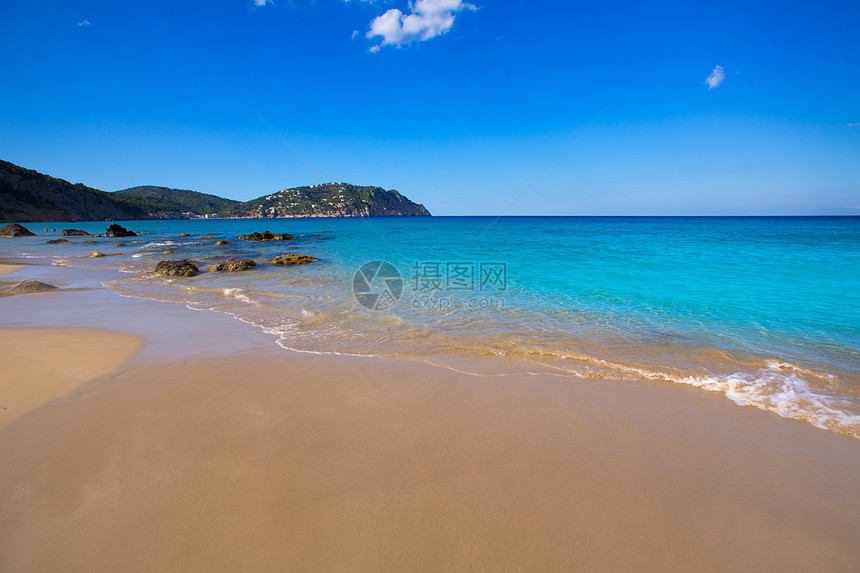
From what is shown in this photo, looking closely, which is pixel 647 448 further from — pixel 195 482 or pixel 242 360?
pixel 242 360

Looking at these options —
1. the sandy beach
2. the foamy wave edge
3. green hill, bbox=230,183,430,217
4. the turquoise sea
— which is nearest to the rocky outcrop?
the turquoise sea

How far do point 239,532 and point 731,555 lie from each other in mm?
3219

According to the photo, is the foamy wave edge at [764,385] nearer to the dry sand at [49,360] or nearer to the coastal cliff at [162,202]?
the dry sand at [49,360]

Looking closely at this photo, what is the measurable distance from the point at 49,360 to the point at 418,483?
19.9ft

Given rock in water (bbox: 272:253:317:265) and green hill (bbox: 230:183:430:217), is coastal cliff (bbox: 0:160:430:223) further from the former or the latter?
rock in water (bbox: 272:253:317:265)

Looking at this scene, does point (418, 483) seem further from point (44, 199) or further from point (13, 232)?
point (44, 199)

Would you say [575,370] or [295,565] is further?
[575,370]

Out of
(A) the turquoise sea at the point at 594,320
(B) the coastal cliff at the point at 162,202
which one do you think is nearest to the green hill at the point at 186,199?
(B) the coastal cliff at the point at 162,202

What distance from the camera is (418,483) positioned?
2779 mm

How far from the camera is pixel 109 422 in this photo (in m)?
3.59

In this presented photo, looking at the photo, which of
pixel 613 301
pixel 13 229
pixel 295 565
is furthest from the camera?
pixel 13 229

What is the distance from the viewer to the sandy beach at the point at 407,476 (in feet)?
7.23

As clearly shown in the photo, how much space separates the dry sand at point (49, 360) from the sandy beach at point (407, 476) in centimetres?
6

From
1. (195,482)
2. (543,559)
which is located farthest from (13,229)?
(543,559)
